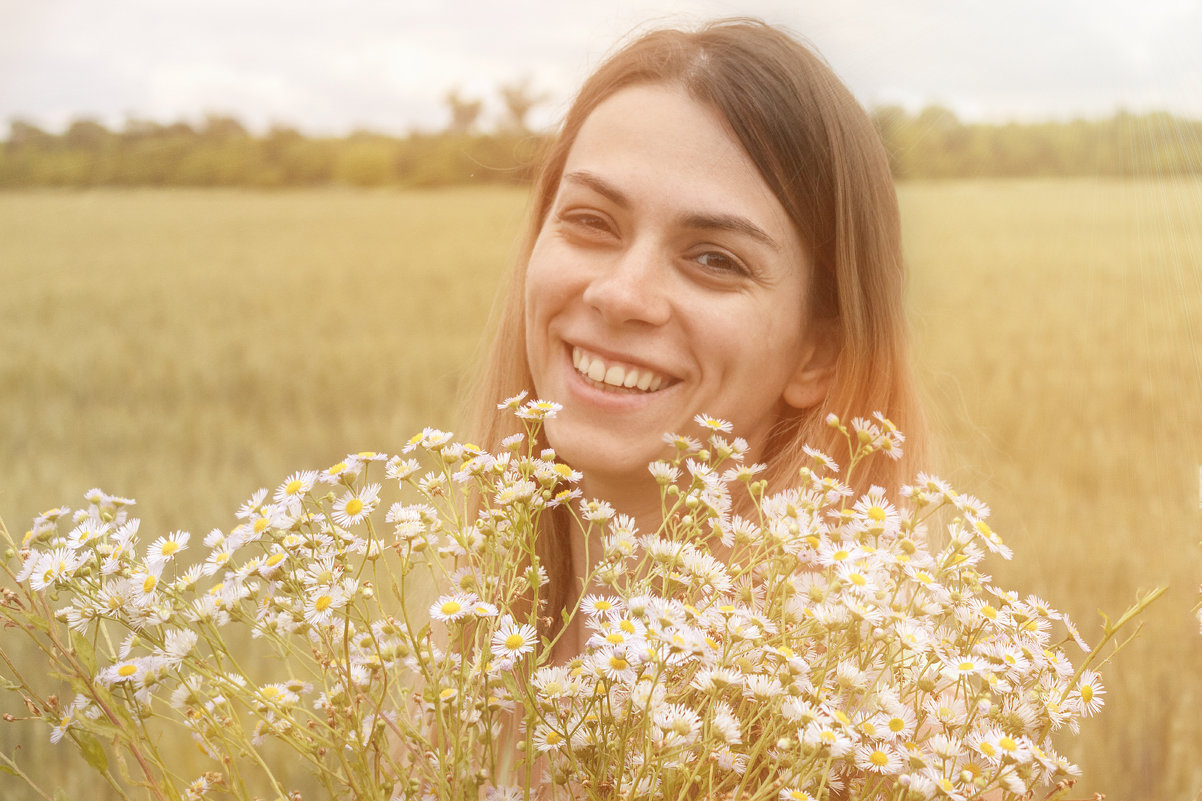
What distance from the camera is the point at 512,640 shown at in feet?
2.41

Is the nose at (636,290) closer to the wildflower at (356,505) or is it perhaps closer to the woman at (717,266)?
the woman at (717,266)

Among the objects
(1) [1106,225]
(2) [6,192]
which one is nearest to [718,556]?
(1) [1106,225]

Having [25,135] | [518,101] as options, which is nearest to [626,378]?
[518,101]

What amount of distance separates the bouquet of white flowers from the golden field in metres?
0.65

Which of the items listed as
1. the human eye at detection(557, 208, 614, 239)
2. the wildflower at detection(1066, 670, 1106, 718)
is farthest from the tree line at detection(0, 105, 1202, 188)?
the wildflower at detection(1066, 670, 1106, 718)

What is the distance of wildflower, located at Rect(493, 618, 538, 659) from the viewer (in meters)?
0.71

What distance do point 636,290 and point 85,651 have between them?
2.74 feet

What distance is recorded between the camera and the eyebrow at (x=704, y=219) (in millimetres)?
1381

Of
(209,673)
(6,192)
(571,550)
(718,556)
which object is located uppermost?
(209,673)

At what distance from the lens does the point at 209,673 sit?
76cm

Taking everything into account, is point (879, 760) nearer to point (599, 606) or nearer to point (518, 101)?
point (599, 606)

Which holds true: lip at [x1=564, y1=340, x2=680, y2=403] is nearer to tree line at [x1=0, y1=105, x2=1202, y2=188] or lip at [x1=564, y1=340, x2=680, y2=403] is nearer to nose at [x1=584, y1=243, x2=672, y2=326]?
nose at [x1=584, y1=243, x2=672, y2=326]

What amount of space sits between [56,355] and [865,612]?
5.02m

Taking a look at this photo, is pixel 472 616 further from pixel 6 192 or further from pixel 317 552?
pixel 6 192
